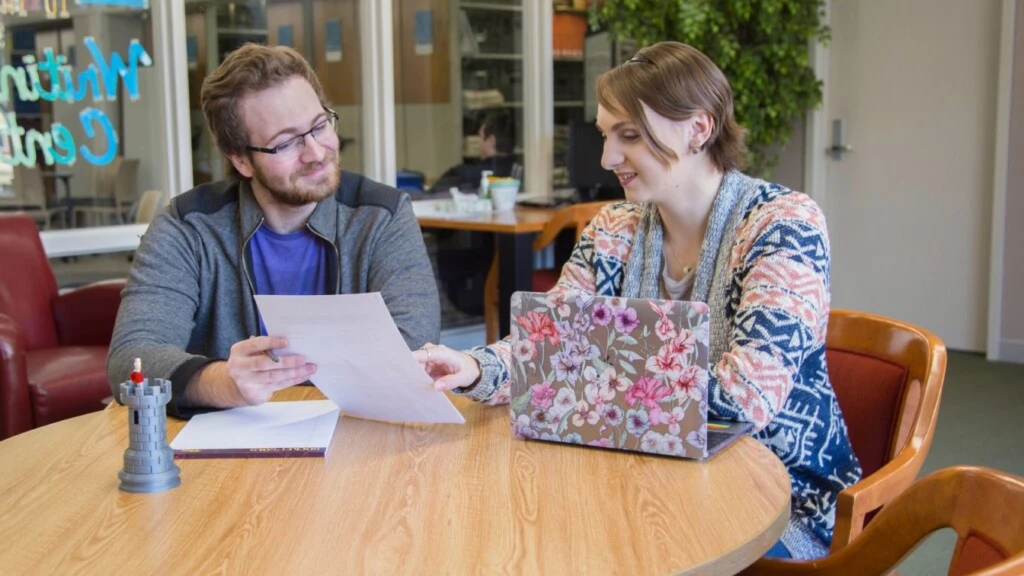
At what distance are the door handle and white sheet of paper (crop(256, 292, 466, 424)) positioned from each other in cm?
439

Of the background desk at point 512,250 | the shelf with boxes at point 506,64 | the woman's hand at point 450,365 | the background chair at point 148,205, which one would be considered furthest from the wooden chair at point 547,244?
the woman's hand at point 450,365

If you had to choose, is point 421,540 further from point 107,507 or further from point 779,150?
point 779,150

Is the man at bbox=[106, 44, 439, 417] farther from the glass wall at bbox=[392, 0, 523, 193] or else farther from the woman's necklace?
the glass wall at bbox=[392, 0, 523, 193]

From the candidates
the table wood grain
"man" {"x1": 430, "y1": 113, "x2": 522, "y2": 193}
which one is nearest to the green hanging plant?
"man" {"x1": 430, "y1": 113, "x2": 522, "y2": 193}

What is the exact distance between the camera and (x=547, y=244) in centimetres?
428

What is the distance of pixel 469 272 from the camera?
5.12 meters

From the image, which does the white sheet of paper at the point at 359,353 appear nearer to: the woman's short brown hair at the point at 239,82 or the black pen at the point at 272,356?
the black pen at the point at 272,356

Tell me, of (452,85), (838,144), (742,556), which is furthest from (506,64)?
(742,556)

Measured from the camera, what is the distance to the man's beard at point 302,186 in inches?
74.2

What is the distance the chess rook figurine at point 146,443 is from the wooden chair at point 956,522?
31.4 inches

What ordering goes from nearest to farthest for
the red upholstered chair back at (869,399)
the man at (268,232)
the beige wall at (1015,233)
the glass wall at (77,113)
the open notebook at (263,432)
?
the open notebook at (263,432)
the red upholstered chair back at (869,399)
the man at (268,232)
the glass wall at (77,113)
the beige wall at (1015,233)

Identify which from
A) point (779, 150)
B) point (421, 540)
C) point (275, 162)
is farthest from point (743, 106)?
point (421, 540)

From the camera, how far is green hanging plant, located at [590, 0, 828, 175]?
16.3 ft

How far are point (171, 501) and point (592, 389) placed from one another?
509 millimetres
